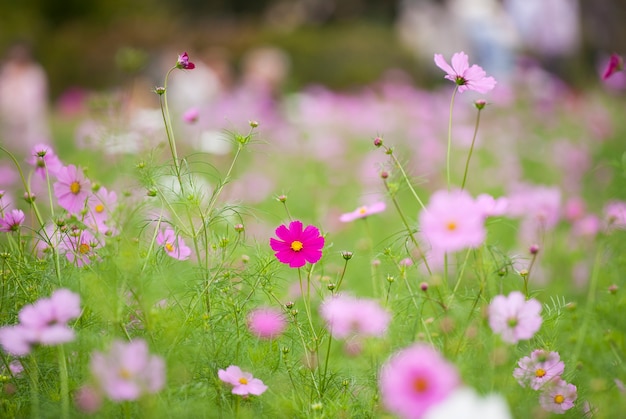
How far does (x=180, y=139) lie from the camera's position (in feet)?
18.1

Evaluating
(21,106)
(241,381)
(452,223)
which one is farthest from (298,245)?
(21,106)

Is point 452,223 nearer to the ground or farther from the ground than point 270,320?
farther from the ground

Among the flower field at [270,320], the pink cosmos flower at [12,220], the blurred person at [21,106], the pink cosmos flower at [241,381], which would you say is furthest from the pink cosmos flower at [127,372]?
the blurred person at [21,106]

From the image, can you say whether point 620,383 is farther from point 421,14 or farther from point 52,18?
point 52,18

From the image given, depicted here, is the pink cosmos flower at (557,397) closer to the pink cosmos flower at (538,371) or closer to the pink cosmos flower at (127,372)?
the pink cosmos flower at (538,371)

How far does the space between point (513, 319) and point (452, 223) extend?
223 mm

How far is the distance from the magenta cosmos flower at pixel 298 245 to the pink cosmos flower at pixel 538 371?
1.47ft

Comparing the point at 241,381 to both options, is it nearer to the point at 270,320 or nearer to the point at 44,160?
the point at 270,320

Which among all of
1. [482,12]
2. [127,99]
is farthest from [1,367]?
[482,12]

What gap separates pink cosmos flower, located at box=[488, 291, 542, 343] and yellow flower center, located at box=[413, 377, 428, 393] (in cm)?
27

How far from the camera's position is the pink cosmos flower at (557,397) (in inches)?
49.6

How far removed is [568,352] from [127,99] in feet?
7.11

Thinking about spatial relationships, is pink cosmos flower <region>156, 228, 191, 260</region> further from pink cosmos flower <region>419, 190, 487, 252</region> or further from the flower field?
pink cosmos flower <region>419, 190, 487, 252</region>

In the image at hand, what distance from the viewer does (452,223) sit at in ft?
3.32
